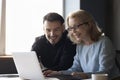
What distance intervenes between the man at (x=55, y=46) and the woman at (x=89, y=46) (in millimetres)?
181

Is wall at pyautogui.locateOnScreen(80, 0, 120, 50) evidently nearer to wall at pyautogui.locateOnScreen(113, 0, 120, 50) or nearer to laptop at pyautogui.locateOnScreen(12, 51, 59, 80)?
wall at pyautogui.locateOnScreen(113, 0, 120, 50)

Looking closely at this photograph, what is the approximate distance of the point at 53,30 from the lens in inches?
99.3

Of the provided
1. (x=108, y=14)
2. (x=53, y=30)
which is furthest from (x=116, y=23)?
(x=53, y=30)

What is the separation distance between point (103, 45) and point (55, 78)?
46 centimetres

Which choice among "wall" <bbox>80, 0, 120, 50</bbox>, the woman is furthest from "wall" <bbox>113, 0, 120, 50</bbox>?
the woman

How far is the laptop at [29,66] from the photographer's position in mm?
1886

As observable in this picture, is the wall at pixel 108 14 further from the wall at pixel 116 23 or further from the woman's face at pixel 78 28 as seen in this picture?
the woman's face at pixel 78 28

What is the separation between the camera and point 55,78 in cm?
200

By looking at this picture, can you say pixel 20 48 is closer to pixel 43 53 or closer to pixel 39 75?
pixel 43 53

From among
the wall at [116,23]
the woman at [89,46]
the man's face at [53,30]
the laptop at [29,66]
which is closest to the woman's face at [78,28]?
the woman at [89,46]

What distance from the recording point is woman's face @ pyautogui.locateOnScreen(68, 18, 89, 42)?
2234 millimetres

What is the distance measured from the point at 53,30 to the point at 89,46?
40 cm

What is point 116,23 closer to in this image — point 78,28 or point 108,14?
point 108,14

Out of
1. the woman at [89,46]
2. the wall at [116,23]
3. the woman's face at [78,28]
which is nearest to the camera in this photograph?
the woman at [89,46]
